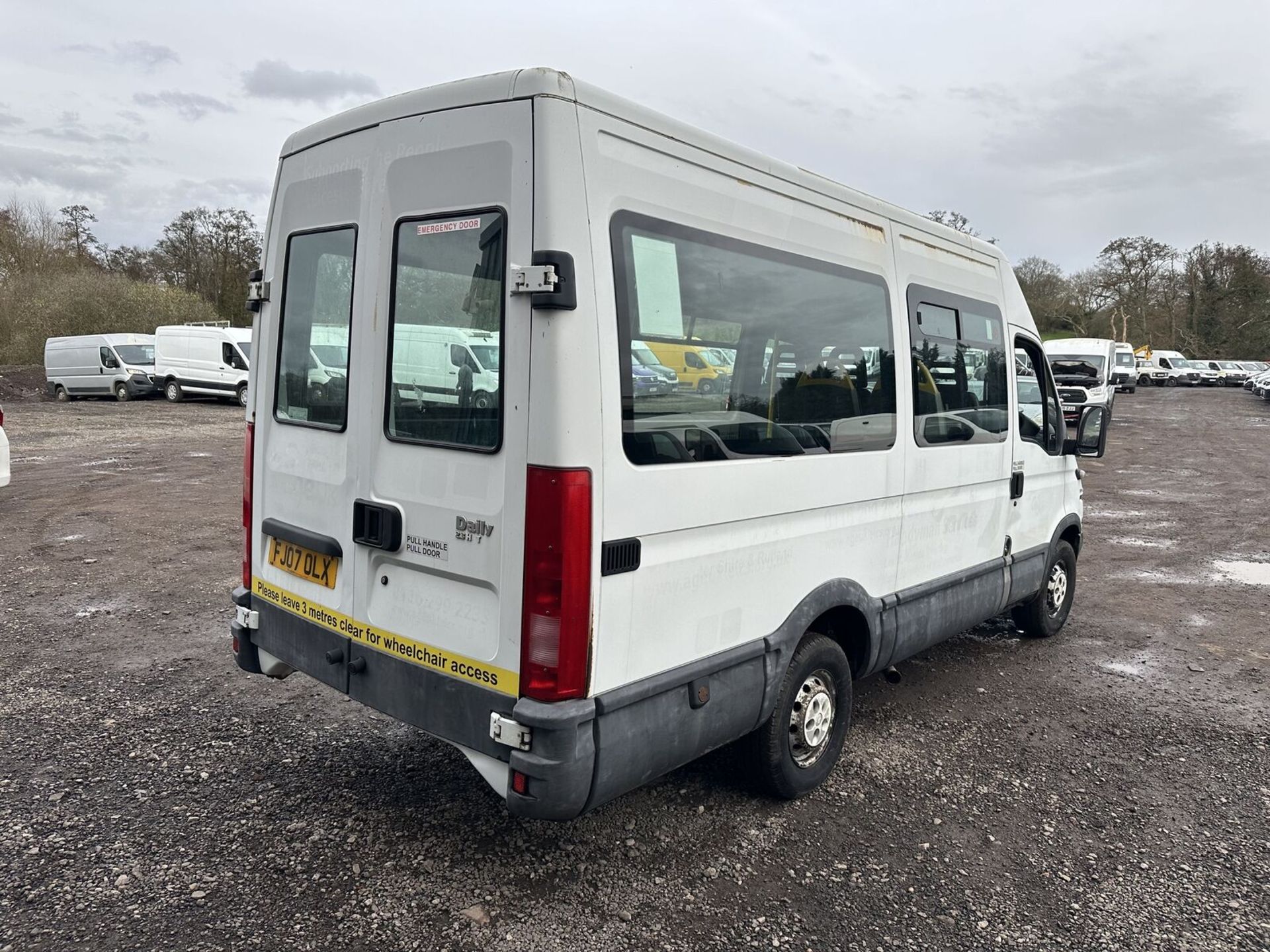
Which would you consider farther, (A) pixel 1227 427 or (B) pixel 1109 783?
(A) pixel 1227 427

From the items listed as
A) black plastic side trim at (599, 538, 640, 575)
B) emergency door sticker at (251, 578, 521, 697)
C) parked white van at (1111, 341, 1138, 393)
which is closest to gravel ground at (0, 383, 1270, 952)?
emergency door sticker at (251, 578, 521, 697)

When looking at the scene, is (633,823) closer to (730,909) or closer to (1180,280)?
Answer: (730,909)

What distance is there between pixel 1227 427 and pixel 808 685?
2630 cm

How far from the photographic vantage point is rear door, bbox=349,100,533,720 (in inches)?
113

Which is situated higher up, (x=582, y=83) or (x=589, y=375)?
(x=582, y=83)

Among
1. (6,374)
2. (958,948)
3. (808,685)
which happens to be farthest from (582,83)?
(6,374)

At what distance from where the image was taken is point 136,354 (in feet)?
92.7

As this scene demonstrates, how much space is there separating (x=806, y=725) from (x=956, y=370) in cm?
209

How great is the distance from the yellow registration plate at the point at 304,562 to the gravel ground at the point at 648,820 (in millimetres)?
949

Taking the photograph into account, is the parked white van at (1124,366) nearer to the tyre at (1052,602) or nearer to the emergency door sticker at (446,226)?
the tyre at (1052,602)

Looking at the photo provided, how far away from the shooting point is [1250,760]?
14.6ft

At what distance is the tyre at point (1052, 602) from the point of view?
6.15 meters

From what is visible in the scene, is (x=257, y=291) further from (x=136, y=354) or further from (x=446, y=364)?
(x=136, y=354)

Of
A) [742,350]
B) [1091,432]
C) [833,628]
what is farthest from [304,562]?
[1091,432]
